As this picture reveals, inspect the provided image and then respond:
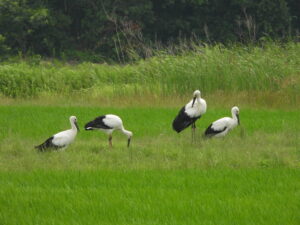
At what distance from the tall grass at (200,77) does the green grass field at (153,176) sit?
292 centimetres

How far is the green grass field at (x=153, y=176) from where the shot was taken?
653 centimetres

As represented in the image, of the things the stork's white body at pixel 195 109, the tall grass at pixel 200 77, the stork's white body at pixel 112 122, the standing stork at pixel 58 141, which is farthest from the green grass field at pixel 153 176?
the tall grass at pixel 200 77

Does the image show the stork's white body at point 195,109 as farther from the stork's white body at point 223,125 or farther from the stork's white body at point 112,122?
the stork's white body at point 112,122

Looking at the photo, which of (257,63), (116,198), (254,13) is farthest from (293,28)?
(116,198)

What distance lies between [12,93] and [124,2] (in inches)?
611

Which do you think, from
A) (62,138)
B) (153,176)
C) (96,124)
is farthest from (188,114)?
(153,176)

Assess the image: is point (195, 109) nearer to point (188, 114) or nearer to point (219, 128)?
point (188, 114)

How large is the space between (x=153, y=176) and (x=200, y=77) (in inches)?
347

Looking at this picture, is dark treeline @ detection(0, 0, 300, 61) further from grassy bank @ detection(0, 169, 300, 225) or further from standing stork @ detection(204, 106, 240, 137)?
grassy bank @ detection(0, 169, 300, 225)

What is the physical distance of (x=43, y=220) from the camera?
6332mm

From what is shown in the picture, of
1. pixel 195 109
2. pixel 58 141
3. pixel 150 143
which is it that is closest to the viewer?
pixel 58 141

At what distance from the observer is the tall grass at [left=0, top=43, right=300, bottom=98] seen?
54.1ft

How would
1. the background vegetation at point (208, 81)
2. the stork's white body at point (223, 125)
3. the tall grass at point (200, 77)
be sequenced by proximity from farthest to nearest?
the tall grass at point (200, 77) → the background vegetation at point (208, 81) → the stork's white body at point (223, 125)

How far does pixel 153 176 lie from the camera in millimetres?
8336
